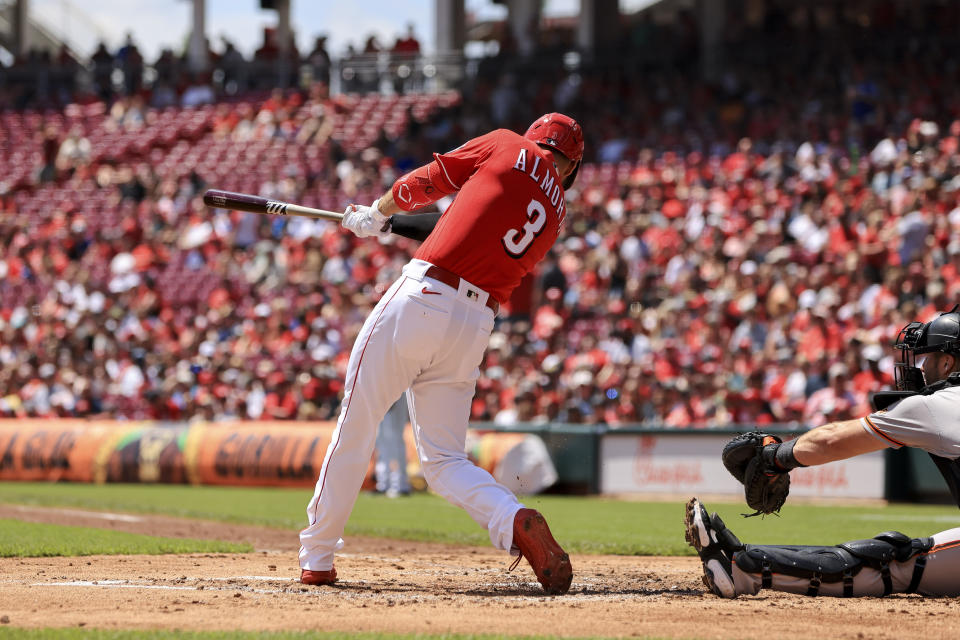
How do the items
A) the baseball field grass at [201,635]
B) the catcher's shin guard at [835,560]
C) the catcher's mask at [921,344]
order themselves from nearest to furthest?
the baseball field grass at [201,635], the catcher's mask at [921,344], the catcher's shin guard at [835,560]

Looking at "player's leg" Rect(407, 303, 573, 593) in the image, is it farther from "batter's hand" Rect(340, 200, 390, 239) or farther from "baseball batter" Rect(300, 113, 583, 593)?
"batter's hand" Rect(340, 200, 390, 239)

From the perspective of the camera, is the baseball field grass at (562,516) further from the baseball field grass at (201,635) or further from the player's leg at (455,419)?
the baseball field grass at (201,635)

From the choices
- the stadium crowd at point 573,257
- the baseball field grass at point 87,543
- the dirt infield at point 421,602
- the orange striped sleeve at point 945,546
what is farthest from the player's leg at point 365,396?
the stadium crowd at point 573,257

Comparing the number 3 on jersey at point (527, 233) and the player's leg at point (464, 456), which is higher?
the number 3 on jersey at point (527, 233)

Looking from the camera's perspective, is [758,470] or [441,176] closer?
[758,470]

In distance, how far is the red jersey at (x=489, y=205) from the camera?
5613 millimetres

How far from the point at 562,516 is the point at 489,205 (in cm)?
627

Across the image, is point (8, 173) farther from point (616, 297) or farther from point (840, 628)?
point (840, 628)

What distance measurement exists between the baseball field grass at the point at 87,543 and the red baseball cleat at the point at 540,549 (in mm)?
2821

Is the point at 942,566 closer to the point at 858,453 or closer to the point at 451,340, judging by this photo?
the point at 858,453

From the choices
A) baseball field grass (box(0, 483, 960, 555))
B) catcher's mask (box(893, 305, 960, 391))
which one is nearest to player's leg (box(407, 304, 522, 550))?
catcher's mask (box(893, 305, 960, 391))

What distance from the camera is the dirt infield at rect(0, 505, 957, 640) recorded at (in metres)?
4.53

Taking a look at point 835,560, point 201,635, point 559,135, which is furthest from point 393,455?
point 201,635

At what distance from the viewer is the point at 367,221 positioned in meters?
5.99
